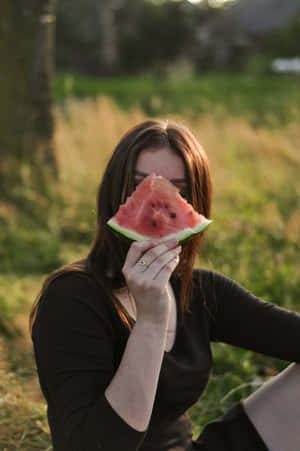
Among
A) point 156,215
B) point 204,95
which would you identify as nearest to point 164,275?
point 156,215

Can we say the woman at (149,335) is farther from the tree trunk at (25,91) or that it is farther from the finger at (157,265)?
the tree trunk at (25,91)

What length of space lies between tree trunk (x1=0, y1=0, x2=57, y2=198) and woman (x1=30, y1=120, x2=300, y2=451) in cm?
460

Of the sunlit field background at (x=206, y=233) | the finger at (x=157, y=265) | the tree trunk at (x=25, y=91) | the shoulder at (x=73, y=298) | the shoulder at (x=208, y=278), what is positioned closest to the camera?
the finger at (x=157, y=265)

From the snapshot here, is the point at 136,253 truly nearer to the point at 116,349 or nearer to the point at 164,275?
the point at 164,275

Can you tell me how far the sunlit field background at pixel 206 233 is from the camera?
305 cm

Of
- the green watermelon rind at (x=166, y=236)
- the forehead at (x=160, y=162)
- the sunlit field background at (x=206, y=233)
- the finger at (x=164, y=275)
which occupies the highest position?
the forehead at (x=160, y=162)

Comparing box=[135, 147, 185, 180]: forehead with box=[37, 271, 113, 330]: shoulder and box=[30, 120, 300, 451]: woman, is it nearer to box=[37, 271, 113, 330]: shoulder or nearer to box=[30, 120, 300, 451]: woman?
box=[30, 120, 300, 451]: woman

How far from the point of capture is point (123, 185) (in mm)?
1867

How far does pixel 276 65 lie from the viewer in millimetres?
18500

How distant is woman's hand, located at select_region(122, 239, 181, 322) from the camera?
4.80 ft

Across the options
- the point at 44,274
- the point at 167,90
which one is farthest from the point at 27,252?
the point at 167,90

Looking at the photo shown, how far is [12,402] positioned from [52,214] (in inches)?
152

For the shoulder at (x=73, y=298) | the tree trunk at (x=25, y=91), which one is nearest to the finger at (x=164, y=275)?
the shoulder at (x=73, y=298)

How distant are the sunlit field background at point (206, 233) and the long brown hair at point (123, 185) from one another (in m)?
0.79
